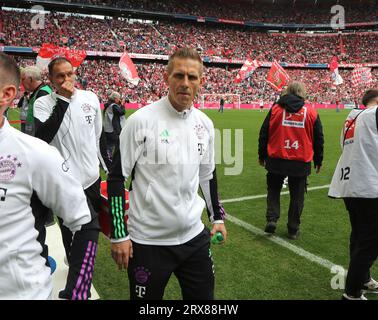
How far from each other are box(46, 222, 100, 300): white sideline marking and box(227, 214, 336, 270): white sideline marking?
8.44ft

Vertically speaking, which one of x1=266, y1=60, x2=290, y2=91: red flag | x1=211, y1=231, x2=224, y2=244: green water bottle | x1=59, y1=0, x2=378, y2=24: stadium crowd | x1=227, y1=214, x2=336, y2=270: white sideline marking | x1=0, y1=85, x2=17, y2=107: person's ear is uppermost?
x1=59, y1=0, x2=378, y2=24: stadium crowd

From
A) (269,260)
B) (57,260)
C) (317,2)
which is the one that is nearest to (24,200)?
(57,260)

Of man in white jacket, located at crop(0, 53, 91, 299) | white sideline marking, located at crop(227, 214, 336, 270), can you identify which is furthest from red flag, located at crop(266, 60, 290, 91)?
man in white jacket, located at crop(0, 53, 91, 299)

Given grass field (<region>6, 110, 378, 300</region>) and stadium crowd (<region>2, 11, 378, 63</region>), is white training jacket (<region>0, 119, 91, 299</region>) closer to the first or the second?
grass field (<region>6, 110, 378, 300</region>)

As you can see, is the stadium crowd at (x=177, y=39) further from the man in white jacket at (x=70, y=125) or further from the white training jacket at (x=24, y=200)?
the white training jacket at (x=24, y=200)

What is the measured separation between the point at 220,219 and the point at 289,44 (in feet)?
224

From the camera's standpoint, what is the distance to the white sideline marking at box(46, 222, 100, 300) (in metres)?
3.75

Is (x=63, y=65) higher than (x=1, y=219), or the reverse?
(x=63, y=65)

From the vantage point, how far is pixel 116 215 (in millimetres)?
2385

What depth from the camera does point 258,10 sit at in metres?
67.9

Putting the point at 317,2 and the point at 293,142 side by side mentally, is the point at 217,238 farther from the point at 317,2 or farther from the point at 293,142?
the point at 317,2

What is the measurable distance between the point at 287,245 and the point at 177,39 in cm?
5678

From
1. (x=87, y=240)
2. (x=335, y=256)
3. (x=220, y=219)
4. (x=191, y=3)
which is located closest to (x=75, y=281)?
(x=87, y=240)

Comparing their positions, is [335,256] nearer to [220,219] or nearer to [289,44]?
[220,219]
